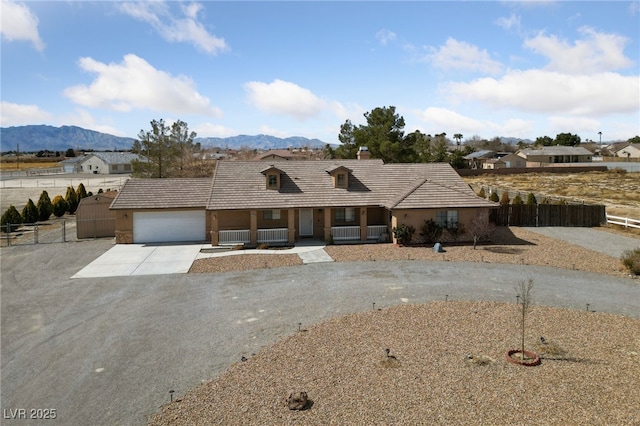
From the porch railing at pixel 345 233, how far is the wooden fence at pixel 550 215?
11518 mm

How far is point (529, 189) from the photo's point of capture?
59.6 m

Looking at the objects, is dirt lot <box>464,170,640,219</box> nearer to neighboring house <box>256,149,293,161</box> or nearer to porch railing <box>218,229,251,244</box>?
porch railing <box>218,229,251,244</box>

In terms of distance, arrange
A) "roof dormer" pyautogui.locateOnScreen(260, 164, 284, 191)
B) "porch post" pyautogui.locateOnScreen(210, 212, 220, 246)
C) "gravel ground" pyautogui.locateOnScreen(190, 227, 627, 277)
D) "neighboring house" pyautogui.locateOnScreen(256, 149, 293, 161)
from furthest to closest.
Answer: "neighboring house" pyautogui.locateOnScreen(256, 149, 293, 161) < "roof dormer" pyautogui.locateOnScreen(260, 164, 284, 191) < "porch post" pyautogui.locateOnScreen(210, 212, 220, 246) < "gravel ground" pyautogui.locateOnScreen(190, 227, 627, 277)

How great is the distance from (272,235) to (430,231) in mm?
9904

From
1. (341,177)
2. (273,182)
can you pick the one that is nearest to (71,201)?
(273,182)

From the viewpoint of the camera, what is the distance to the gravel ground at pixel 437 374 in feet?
31.3

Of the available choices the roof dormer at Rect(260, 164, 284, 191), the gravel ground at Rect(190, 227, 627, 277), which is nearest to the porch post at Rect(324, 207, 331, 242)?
the gravel ground at Rect(190, 227, 627, 277)

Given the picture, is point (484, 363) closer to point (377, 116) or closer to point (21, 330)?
point (21, 330)

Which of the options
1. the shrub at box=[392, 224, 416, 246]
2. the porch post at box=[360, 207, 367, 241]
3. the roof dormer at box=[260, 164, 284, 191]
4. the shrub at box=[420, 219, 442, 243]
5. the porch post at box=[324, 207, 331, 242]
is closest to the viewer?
the shrub at box=[392, 224, 416, 246]

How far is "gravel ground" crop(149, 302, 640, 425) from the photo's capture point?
31.2 feet

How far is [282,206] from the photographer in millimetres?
27703

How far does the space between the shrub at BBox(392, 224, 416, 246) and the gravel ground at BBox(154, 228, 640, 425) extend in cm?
1025

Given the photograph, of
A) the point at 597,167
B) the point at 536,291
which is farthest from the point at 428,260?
the point at 597,167

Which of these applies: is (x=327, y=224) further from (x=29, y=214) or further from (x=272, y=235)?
(x=29, y=214)
